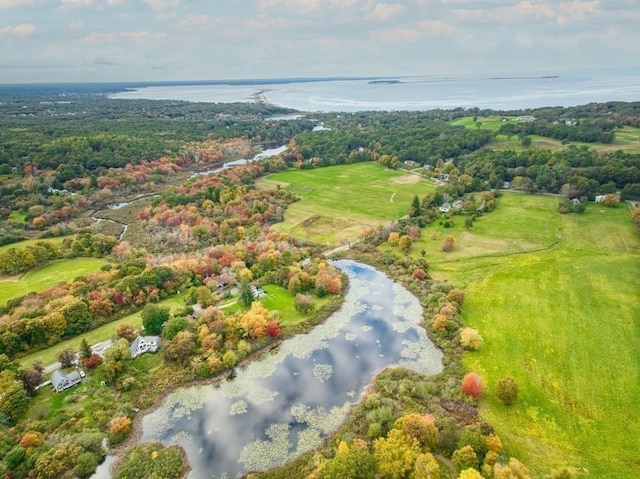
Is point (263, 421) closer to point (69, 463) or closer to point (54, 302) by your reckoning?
point (69, 463)

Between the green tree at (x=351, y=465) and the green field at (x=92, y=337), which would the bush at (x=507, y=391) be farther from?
the green field at (x=92, y=337)

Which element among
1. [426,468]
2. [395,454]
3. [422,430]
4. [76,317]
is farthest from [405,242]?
[76,317]

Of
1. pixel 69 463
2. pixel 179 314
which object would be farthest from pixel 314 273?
pixel 69 463

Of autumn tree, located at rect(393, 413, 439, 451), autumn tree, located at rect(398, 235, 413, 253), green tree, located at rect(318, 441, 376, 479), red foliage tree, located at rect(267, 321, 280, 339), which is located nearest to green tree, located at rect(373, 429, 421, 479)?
autumn tree, located at rect(393, 413, 439, 451)

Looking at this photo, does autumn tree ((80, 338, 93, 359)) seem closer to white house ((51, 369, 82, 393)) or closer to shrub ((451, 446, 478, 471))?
white house ((51, 369, 82, 393))

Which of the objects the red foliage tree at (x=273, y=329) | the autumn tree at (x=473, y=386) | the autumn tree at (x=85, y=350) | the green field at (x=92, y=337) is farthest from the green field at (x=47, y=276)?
the autumn tree at (x=473, y=386)
